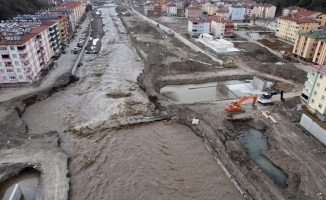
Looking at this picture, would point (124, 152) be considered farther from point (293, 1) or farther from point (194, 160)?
point (293, 1)

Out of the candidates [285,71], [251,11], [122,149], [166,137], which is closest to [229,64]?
[285,71]

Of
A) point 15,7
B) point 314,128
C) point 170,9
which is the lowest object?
point 314,128

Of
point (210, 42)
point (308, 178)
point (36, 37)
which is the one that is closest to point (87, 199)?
point (308, 178)

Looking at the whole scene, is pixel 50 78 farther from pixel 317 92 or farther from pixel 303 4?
pixel 303 4

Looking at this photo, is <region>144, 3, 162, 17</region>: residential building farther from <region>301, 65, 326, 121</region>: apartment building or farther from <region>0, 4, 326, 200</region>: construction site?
<region>301, 65, 326, 121</region>: apartment building

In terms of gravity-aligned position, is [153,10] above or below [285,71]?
above

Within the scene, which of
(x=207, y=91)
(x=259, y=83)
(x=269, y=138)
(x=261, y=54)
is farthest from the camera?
(x=261, y=54)

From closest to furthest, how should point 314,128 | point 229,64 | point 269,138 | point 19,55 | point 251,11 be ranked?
point 314,128 < point 269,138 < point 19,55 < point 229,64 < point 251,11
